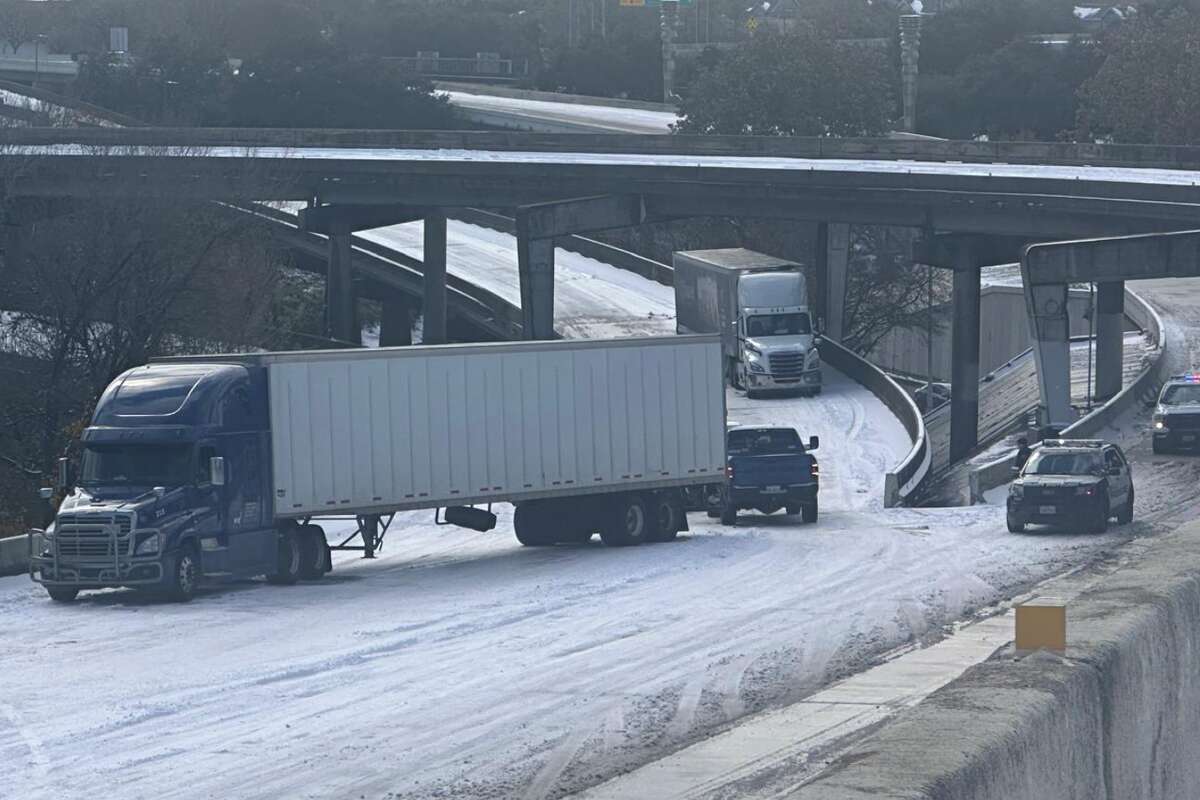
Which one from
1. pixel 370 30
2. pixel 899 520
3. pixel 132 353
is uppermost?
pixel 370 30

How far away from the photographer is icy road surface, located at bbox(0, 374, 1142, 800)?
16.1m

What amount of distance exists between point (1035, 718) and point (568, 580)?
18.3 metres

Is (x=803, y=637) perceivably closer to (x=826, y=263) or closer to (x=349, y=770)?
(x=349, y=770)

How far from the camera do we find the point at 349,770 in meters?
15.8

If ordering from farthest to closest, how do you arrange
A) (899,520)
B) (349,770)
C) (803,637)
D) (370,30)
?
(370,30) → (899,520) → (803,637) → (349,770)

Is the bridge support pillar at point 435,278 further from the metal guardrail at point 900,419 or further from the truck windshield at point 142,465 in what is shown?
the truck windshield at point 142,465

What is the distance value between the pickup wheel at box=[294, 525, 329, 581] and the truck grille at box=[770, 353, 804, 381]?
35.5 metres

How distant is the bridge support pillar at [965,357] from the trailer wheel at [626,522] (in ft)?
96.0

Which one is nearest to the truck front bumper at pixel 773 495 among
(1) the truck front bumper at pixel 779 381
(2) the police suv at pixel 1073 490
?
(2) the police suv at pixel 1073 490

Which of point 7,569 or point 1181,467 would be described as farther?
point 1181,467

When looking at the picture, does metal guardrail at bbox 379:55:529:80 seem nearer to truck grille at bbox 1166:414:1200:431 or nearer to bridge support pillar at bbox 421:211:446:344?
bridge support pillar at bbox 421:211:446:344

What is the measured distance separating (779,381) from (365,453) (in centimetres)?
3580

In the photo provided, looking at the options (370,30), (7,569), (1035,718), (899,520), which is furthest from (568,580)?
(370,30)

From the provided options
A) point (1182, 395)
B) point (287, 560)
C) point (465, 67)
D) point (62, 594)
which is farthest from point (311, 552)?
point (465, 67)
